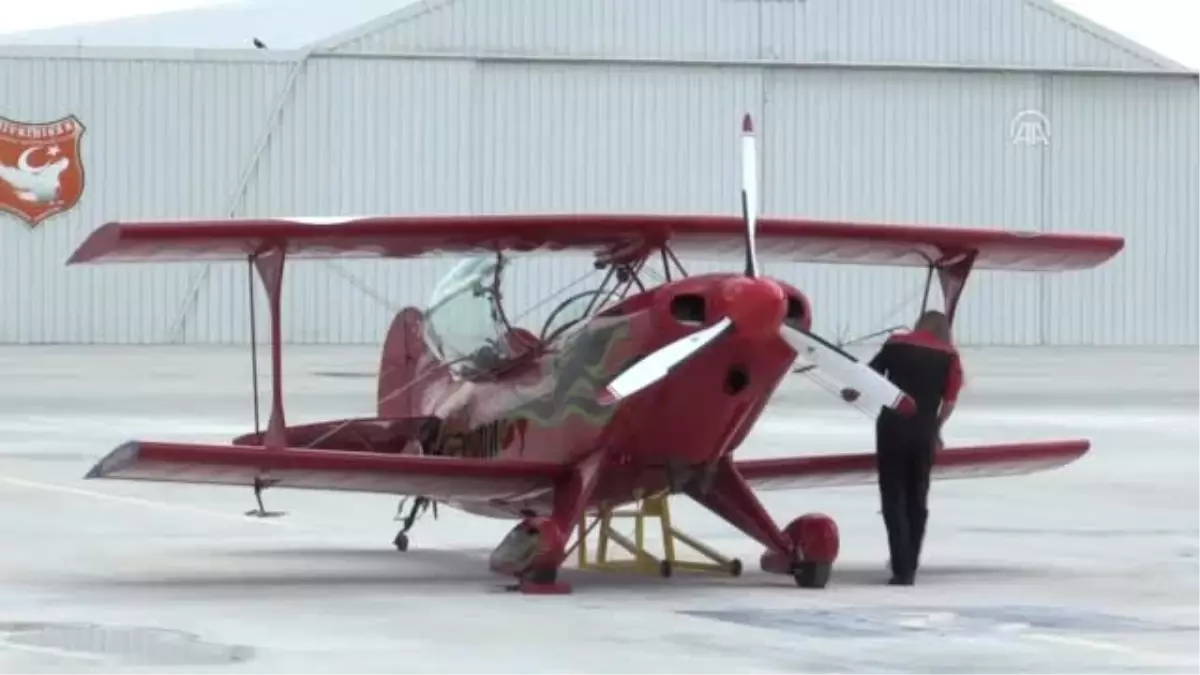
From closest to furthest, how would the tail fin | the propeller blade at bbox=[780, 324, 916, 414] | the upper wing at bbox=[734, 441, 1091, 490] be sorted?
the propeller blade at bbox=[780, 324, 916, 414] < the upper wing at bbox=[734, 441, 1091, 490] < the tail fin

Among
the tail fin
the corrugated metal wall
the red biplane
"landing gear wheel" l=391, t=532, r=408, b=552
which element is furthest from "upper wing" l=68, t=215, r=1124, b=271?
the corrugated metal wall

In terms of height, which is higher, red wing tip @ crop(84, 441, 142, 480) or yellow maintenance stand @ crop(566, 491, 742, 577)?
red wing tip @ crop(84, 441, 142, 480)

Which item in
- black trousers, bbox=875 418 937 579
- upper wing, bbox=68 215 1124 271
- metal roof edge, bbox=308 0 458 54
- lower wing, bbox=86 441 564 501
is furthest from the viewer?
metal roof edge, bbox=308 0 458 54

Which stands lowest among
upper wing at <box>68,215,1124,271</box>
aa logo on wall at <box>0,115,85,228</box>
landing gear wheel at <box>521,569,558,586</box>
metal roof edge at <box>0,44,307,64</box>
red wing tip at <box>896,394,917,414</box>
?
landing gear wheel at <box>521,569,558,586</box>

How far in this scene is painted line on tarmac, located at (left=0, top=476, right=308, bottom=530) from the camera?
789 inches

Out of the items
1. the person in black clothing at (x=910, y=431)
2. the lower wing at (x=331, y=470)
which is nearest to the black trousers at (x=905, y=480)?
the person in black clothing at (x=910, y=431)

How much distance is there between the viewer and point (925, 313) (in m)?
15.8

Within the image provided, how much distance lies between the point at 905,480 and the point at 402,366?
365cm

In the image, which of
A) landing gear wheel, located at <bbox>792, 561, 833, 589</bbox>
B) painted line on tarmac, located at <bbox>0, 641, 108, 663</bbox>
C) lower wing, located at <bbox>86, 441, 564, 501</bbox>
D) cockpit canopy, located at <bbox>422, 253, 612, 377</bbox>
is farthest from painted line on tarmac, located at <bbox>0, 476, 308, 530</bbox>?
painted line on tarmac, located at <bbox>0, 641, 108, 663</bbox>

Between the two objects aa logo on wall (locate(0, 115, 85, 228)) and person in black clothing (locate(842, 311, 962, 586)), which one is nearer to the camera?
person in black clothing (locate(842, 311, 962, 586))

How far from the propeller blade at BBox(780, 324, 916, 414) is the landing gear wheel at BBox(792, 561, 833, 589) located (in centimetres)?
101

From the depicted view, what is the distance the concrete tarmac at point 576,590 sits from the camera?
11781 millimetres

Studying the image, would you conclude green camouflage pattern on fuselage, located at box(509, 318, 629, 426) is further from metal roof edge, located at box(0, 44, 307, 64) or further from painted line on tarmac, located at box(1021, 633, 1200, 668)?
metal roof edge, located at box(0, 44, 307, 64)

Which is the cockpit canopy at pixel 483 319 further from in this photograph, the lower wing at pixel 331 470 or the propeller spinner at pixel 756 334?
the propeller spinner at pixel 756 334
